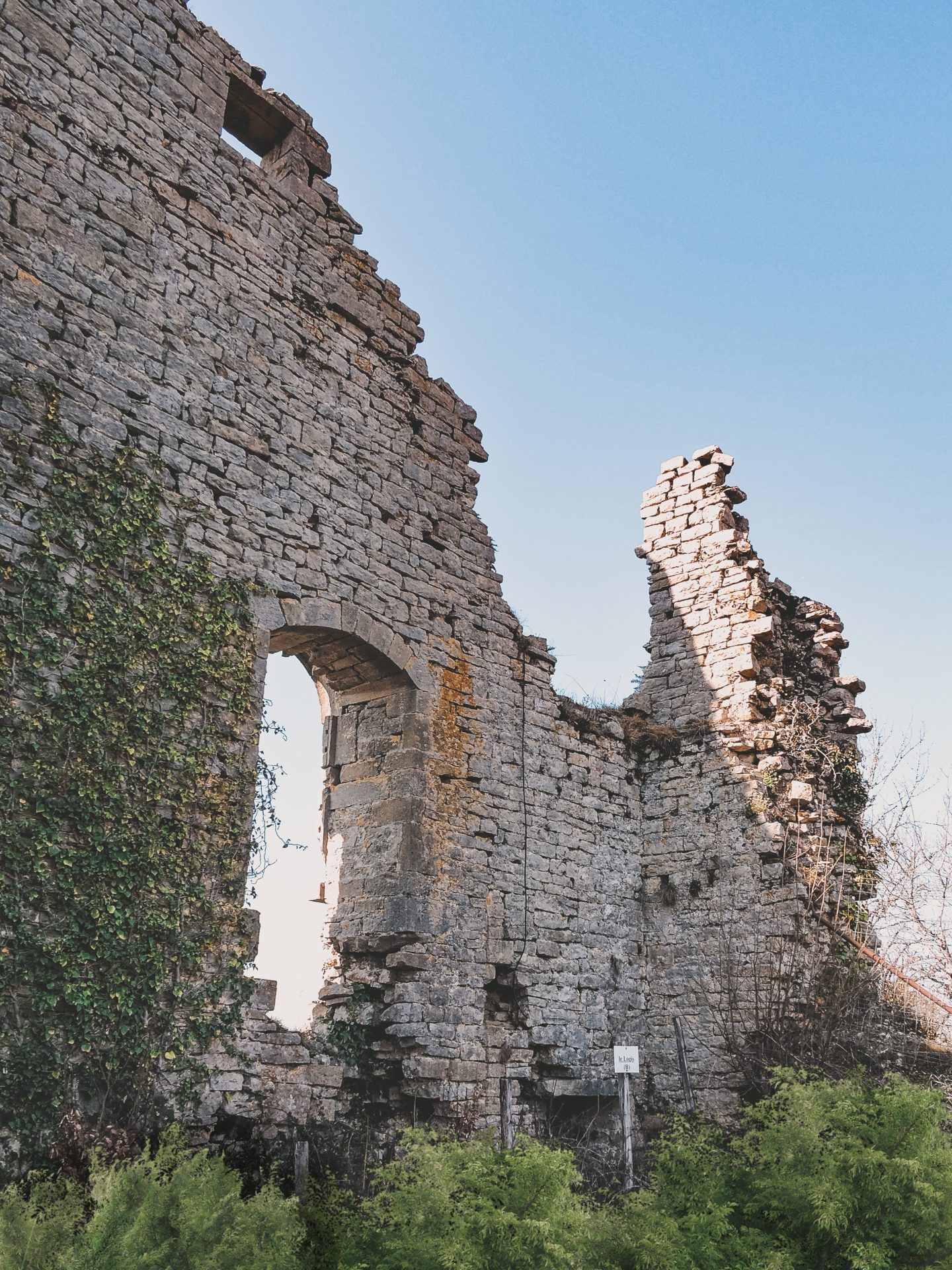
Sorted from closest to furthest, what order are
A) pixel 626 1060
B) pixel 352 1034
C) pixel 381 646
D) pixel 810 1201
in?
pixel 810 1201 < pixel 352 1034 < pixel 381 646 < pixel 626 1060

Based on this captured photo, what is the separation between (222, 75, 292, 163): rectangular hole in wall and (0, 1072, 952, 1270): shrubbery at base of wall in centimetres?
702

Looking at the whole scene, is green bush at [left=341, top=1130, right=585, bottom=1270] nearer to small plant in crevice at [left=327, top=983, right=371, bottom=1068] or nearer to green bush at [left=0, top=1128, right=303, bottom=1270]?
green bush at [left=0, top=1128, right=303, bottom=1270]

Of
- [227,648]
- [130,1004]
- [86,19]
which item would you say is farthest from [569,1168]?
[86,19]

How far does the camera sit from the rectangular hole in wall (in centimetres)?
775

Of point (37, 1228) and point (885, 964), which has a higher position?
point (885, 964)

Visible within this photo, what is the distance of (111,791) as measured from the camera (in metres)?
5.33

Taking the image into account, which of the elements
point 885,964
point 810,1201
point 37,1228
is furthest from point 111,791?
point 885,964

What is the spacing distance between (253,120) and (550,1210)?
771 cm

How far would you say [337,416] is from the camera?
24.9 feet

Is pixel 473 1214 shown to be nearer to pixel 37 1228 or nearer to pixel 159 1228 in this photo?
pixel 159 1228

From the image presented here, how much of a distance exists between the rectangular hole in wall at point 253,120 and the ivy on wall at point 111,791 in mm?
3474

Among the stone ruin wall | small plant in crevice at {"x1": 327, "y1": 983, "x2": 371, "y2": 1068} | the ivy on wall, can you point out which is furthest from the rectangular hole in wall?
small plant in crevice at {"x1": 327, "y1": 983, "x2": 371, "y2": 1068}

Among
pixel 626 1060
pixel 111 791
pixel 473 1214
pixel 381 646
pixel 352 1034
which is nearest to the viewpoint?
pixel 473 1214

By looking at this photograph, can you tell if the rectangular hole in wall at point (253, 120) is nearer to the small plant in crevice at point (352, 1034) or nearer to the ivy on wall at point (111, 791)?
the ivy on wall at point (111, 791)
